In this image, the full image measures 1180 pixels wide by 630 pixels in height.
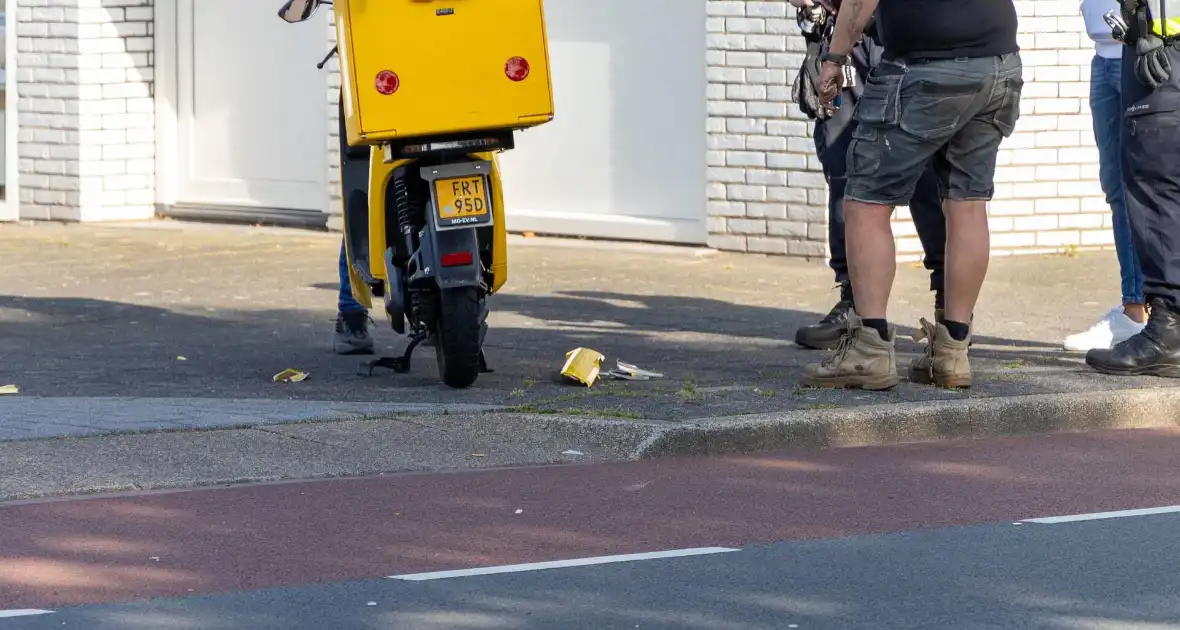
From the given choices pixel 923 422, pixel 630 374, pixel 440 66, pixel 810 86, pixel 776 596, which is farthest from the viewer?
pixel 810 86

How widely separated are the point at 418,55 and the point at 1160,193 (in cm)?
289

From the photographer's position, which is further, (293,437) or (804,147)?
(804,147)

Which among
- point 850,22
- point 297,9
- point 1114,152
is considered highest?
point 297,9

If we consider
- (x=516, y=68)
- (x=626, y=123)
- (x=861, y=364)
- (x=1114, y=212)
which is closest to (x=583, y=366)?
(x=861, y=364)

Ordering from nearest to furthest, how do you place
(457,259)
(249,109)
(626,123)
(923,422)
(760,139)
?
(923,422) < (457,259) < (760,139) < (626,123) < (249,109)

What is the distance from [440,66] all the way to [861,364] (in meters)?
1.82

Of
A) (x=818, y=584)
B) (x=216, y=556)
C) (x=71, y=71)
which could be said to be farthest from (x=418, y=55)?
(x=71, y=71)

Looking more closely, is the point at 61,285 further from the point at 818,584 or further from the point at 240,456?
the point at 818,584

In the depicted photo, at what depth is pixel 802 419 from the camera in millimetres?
7059

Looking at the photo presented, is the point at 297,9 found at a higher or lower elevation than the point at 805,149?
higher

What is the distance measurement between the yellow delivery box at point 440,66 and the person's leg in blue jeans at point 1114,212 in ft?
8.71

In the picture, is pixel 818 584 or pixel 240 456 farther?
pixel 240 456

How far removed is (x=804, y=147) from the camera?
40.0ft

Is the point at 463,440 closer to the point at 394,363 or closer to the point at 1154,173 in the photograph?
the point at 394,363
